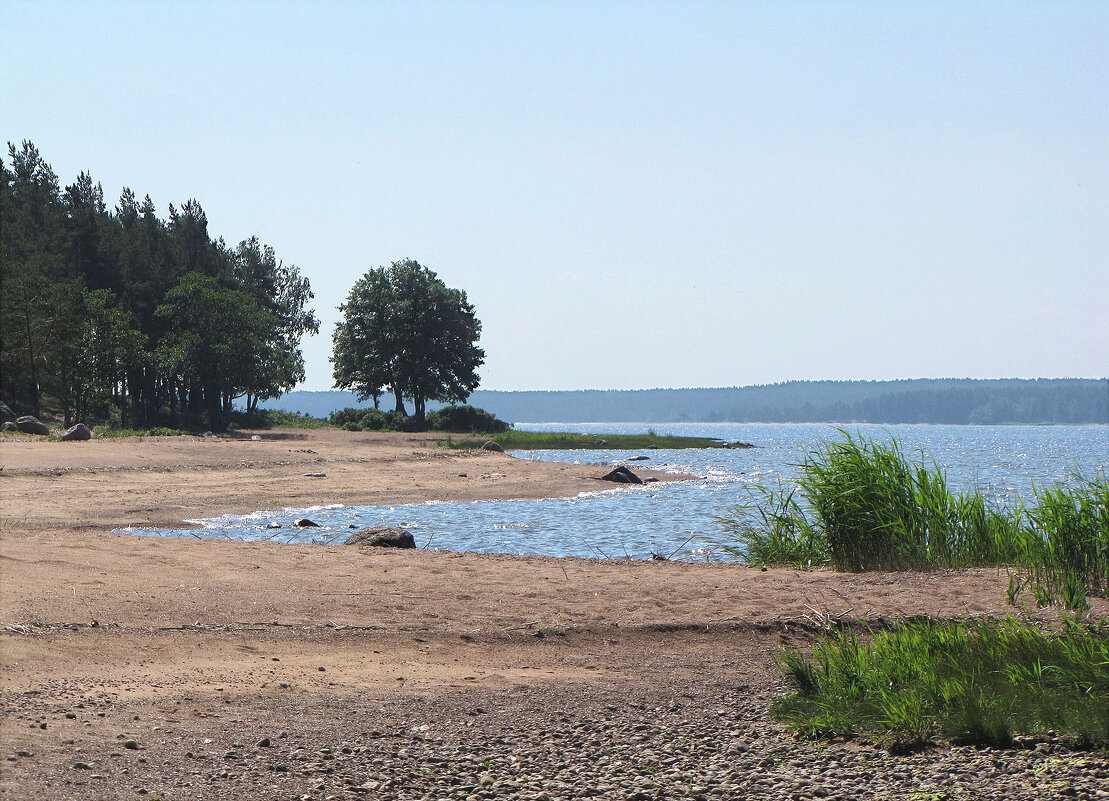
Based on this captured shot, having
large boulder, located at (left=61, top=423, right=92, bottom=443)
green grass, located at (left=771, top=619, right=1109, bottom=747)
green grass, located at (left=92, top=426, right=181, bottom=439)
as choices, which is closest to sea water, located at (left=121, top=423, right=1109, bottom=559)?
green grass, located at (left=771, top=619, right=1109, bottom=747)

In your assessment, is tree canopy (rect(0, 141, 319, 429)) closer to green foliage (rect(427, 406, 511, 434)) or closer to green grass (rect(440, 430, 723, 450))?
green foliage (rect(427, 406, 511, 434))

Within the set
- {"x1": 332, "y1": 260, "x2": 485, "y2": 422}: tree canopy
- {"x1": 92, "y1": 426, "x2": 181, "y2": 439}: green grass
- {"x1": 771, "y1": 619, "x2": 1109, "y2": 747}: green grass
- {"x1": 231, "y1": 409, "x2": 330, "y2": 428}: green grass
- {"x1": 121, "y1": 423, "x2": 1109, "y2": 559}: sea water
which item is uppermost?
{"x1": 332, "y1": 260, "x2": 485, "y2": 422}: tree canopy

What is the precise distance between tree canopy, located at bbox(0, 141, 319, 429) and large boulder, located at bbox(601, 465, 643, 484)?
33510 millimetres

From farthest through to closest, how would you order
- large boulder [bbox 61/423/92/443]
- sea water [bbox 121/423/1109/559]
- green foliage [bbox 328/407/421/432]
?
green foliage [bbox 328/407/421/432], large boulder [bbox 61/423/92/443], sea water [bbox 121/423/1109/559]

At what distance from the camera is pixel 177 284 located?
77875 mm

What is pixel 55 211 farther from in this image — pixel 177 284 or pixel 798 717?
pixel 798 717

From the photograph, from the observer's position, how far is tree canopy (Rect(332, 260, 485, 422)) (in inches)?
3469

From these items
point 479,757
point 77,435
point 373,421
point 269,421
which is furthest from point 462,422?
point 479,757

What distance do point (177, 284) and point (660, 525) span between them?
62.4m

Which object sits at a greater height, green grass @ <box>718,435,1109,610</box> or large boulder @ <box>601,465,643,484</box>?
green grass @ <box>718,435,1109,610</box>

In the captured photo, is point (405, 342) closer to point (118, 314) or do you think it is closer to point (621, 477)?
point (118, 314)

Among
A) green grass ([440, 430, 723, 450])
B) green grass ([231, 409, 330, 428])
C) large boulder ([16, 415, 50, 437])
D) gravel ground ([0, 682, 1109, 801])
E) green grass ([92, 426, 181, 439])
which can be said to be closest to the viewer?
gravel ground ([0, 682, 1109, 801])

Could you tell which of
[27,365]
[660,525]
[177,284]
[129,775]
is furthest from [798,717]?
[177,284]

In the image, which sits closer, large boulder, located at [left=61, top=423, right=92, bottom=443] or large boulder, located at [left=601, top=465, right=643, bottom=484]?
large boulder, located at [left=61, top=423, right=92, bottom=443]
